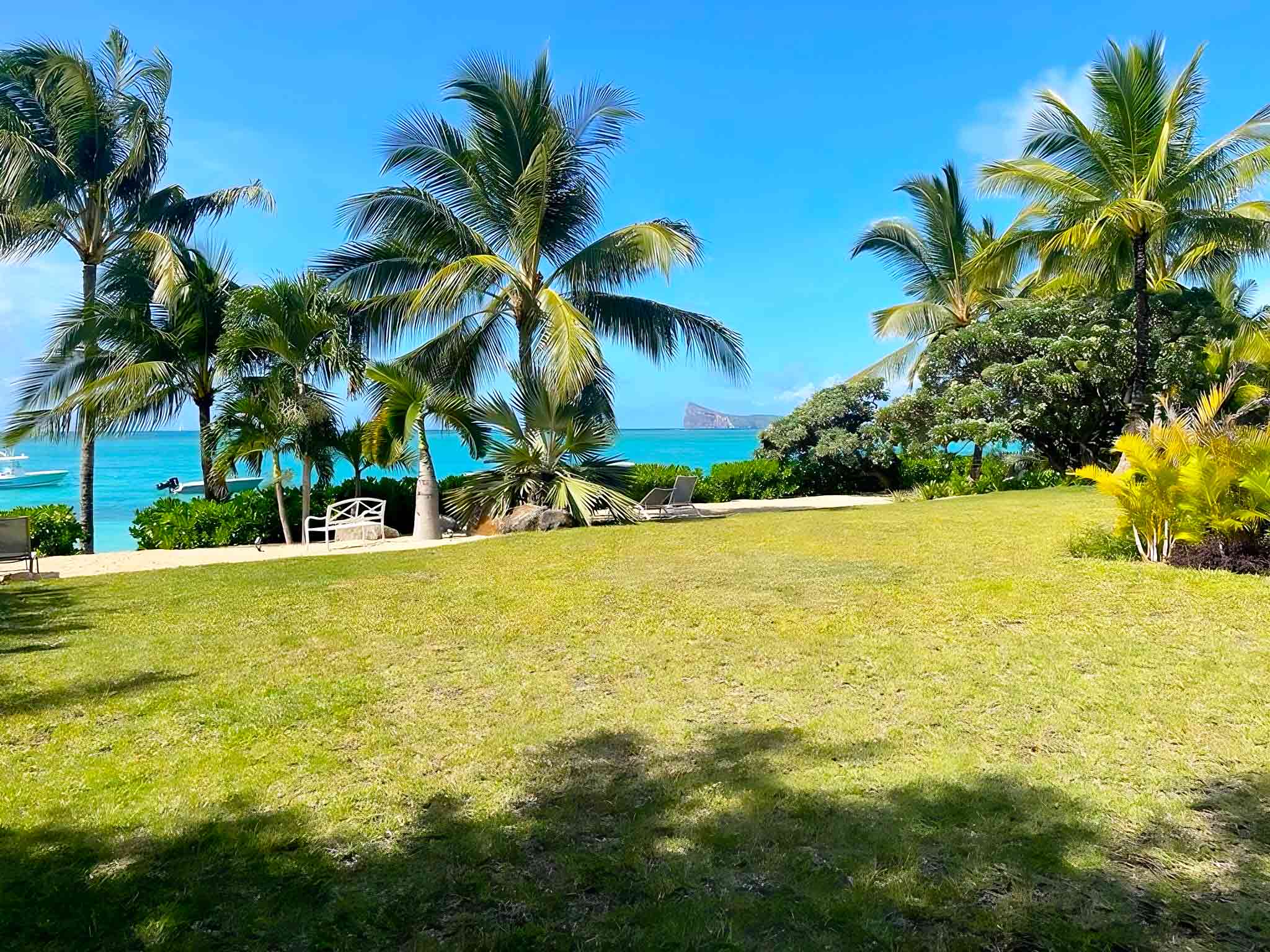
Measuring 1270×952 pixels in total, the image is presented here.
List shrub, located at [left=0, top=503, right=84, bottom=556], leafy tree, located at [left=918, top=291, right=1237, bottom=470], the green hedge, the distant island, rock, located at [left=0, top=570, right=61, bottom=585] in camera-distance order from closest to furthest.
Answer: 1. rock, located at [left=0, top=570, right=61, bottom=585]
2. shrub, located at [left=0, top=503, right=84, bottom=556]
3. leafy tree, located at [left=918, top=291, right=1237, bottom=470]
4. the green hedge
5. the distant island

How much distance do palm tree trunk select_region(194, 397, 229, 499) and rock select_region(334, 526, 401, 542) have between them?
2387 mm

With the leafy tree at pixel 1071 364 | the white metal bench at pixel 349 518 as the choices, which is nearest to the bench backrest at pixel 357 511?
the white metal bench at pixel 349 518

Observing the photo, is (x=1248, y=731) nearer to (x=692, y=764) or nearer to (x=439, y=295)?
(x=692, y=764)

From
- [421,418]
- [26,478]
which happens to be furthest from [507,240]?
[26,478]

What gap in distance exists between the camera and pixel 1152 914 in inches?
89.1

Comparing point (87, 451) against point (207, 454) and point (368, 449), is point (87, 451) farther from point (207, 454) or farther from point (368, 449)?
point (368, 449)

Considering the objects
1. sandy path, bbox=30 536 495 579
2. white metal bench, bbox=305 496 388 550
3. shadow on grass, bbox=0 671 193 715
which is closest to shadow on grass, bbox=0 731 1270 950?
shadow on grass, bbox=0 671 193 715

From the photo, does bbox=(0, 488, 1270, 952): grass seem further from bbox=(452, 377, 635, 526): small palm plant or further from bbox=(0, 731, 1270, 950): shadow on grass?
bbox=(452, 377, 635, 526): small palm plant

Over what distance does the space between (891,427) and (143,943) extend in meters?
20.0

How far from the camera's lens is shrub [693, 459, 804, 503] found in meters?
19.5

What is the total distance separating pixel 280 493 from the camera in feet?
40.9

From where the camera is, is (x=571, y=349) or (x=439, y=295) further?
(x=439, y=295)

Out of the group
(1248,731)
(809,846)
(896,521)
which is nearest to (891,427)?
(896,521)

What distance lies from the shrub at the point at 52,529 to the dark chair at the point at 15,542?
323 centimetres
